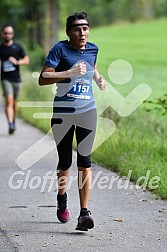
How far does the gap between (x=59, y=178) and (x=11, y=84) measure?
7.79 m

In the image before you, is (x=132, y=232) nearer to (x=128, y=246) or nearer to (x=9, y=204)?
(x=128, y=246)

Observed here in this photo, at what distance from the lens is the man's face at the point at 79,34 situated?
7.22 metres

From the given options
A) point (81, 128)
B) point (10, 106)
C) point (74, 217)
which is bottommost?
point (10, 106)

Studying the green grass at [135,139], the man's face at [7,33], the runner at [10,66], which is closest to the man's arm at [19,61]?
the runner at [10,66]

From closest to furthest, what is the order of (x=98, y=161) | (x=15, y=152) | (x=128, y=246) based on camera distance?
(x=128, y=246), (x=98, y=161), (x=15, y=152)

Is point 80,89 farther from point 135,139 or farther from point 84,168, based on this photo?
point 135,139

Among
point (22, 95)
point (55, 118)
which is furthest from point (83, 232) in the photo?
point (22, 95)

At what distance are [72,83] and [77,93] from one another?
0.33ft

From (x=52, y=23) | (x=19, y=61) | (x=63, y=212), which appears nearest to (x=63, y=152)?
(x=63, y=212)

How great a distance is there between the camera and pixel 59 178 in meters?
7.62

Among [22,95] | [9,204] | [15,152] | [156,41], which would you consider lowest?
[156,41]

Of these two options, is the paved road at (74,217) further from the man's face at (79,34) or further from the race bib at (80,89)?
the man's face at (79,34)

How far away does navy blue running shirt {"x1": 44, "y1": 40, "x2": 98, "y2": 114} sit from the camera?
721 centimetres

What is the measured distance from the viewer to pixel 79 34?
721 centimetres
